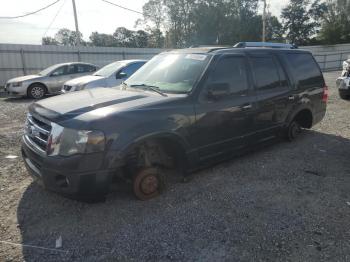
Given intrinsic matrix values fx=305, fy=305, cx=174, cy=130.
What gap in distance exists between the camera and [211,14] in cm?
4919

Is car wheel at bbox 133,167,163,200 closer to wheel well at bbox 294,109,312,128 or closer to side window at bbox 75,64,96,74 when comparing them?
wheel well at bbox 294,109,312,128

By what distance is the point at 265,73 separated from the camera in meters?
4.90

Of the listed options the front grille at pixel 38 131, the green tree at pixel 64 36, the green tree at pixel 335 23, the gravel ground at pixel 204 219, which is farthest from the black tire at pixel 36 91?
the green tree at pixel 64 36

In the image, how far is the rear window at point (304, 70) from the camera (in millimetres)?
5527

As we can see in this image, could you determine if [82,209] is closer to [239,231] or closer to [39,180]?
[39,180]

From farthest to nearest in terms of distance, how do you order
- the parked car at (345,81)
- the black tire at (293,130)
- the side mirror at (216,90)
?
1. the parked car at (345,81)
2. the black tire at (293,130)
3. the side mirror at (216,90)

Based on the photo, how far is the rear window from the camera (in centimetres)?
553

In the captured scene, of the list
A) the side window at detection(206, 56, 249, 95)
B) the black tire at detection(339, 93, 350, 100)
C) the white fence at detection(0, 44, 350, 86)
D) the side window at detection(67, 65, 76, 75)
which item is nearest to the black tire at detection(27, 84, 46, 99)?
the side window at detection(67, 65, 76, 75)

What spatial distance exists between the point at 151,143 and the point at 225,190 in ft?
3.82

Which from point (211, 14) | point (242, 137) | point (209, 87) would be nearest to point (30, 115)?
point (209, 87)

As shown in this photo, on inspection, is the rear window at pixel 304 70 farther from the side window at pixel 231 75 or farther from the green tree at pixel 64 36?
the green tree at pixel 64 36

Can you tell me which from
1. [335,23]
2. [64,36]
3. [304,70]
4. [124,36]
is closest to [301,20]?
[335,23]

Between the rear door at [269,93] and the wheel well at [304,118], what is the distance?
666mm

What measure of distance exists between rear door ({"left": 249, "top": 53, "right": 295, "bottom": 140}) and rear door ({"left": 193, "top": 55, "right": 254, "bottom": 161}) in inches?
9.0
